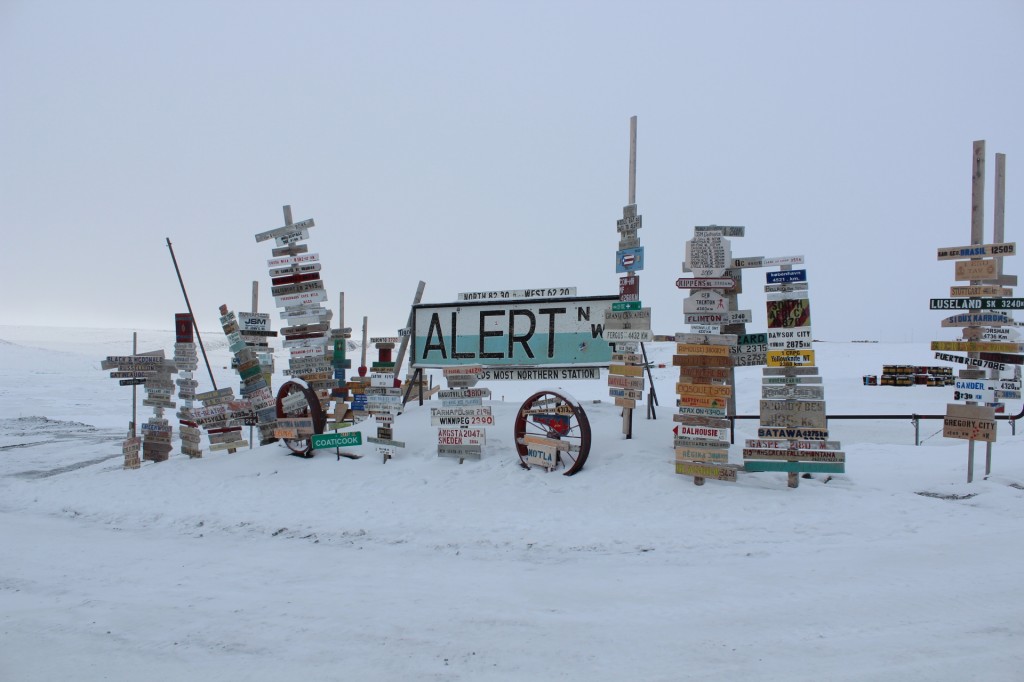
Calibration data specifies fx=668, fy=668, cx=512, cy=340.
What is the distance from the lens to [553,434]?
9.91 metres

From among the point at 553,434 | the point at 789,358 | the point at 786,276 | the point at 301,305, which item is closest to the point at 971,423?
the point at 789,358

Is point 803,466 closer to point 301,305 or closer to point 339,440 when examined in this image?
point 339,440

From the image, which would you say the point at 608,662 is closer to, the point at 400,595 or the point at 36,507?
the point at 400,595

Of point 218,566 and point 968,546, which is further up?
point 968,546

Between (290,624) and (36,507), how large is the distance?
801 centimetres

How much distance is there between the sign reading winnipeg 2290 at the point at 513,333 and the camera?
1132 centimetres

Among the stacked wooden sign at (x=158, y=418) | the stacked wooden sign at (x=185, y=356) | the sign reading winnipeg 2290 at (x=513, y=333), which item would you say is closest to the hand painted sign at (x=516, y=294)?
the sign reading winnipeg 2290 at (x=513, y=333)

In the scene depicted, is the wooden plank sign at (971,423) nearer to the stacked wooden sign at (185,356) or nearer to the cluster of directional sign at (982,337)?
the cluster of directional sign at (982,337)

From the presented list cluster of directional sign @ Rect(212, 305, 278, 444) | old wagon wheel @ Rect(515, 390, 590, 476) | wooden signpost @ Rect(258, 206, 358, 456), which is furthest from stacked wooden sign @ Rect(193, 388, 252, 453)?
old wagon wheel @ Rect(515, 390, 590, 476)

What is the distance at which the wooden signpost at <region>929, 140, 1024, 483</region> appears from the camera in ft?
30.1

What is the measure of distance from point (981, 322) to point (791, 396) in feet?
10.0

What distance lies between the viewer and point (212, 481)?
11.3m

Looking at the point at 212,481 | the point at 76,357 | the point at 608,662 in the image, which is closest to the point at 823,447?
the point at 608,662

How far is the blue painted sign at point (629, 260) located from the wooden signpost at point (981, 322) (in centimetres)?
411
